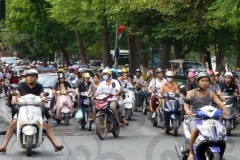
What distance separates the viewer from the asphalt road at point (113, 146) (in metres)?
13.5

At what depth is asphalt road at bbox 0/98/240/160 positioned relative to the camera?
13531 mm

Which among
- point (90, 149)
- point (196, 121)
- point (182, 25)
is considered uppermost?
point (182, 25)

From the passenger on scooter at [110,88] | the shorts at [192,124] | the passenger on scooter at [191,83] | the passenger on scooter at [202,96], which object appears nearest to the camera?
the shorts at [192,124]

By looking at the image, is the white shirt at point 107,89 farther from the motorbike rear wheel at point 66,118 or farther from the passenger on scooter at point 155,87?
the motorbike rear wheel at point 66,118

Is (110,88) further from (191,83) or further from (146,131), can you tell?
(191,83)

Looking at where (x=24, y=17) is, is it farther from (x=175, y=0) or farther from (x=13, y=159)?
(x=13, y=159)

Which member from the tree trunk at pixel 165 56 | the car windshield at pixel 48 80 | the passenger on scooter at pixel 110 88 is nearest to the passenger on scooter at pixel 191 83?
the passenger on scooter at pixel 110 88

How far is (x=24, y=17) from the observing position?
2338 inches

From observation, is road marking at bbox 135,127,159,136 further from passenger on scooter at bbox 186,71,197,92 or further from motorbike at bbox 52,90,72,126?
motorbike at bbox 52,90,72,126

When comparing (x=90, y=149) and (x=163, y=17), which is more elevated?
(x=163, y=17)

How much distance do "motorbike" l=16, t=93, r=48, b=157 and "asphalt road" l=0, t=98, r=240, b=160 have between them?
27 cm

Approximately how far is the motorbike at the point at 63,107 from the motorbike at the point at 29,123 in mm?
7430

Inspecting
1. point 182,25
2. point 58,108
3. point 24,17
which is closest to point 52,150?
point 58,108

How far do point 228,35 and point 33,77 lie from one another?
25448mm
